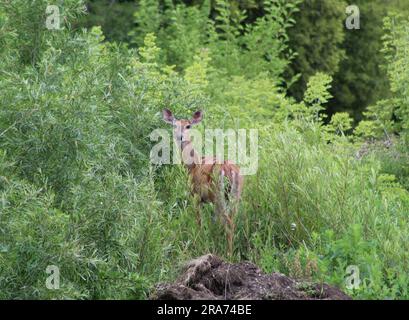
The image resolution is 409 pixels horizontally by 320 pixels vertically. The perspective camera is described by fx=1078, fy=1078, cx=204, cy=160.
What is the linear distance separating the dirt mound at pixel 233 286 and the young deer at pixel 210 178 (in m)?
1.81

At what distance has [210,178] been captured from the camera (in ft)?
37.4

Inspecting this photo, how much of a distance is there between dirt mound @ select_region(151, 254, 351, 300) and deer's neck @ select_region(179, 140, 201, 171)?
3.21 metres

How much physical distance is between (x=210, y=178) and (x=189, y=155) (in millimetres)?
609

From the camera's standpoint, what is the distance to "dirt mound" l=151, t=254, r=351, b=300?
8125 mm
